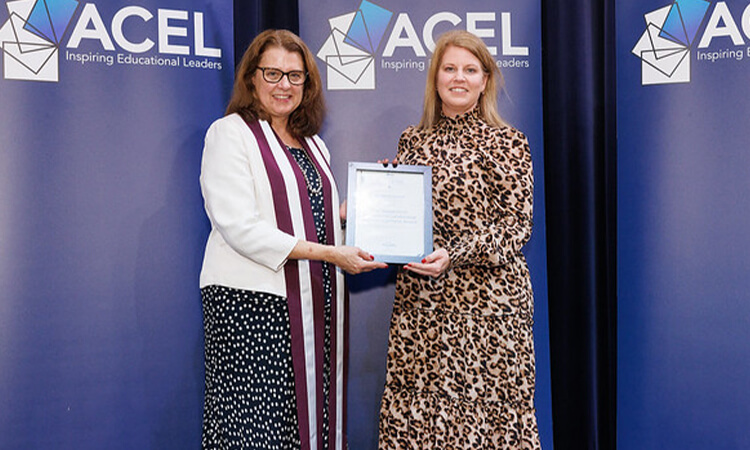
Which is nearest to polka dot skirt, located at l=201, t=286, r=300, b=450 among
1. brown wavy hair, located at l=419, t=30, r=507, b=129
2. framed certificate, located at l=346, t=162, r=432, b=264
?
framed certificate, located at l=346, t=162, r=432, b=264

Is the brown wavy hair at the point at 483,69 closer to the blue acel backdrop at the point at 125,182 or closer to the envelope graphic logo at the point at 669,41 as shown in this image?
the blue acel backdrop at the point at 125,182

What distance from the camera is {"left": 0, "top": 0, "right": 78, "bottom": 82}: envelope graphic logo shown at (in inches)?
102

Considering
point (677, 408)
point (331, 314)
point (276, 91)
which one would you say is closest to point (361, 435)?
point (331, 314)

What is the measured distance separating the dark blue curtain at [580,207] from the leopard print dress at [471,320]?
0.88 meters

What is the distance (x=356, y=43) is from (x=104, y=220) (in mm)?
1320

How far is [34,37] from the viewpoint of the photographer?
8.58 feet

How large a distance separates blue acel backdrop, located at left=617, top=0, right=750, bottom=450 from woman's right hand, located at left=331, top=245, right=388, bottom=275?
4.48ft

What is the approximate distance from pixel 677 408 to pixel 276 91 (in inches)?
85.2

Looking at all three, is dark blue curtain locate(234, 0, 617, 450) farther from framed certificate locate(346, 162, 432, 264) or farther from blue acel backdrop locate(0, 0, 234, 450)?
framed certificate locate(346, 162, 432, 264)

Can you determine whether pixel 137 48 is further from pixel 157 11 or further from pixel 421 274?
pixel 421 274

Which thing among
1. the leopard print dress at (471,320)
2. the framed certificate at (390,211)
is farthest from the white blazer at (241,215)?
the leopard print dress at (471,320)

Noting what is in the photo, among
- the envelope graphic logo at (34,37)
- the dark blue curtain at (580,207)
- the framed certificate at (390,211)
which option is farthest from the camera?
the dark blue curtain at (580,207)

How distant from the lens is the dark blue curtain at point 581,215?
3211 mm

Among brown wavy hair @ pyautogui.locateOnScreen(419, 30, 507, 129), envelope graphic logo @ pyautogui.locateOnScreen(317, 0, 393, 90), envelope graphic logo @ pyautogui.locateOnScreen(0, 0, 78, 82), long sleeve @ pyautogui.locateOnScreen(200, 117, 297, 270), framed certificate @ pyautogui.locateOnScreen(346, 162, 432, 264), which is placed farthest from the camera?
envelope graphic logo @ pyautogui.locateOnScreen(317, 0, 393, 90)
